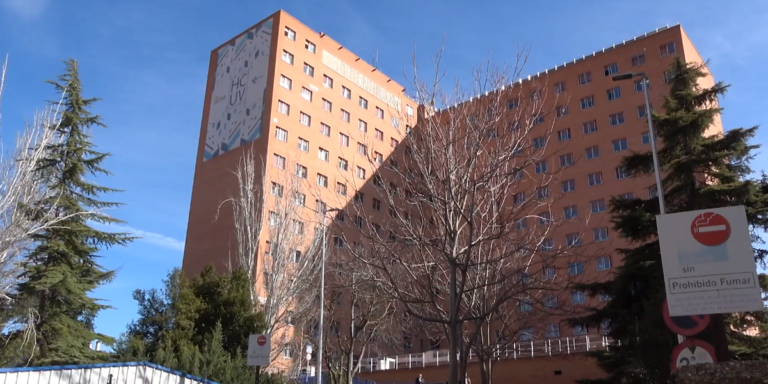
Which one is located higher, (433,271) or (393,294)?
(433,271)

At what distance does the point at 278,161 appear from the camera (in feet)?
146

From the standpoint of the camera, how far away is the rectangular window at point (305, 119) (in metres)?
48.0

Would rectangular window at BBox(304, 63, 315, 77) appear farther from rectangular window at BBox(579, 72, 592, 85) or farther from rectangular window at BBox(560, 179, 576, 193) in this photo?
rectangular window at BBox(560, 179, 576, 193)

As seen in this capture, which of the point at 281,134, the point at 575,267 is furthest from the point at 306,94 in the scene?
the point at 575,267

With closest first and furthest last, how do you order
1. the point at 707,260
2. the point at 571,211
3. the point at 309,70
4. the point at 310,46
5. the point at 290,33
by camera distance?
the point at 707,260
the point at 571,211
the point at 290,33
the point at 309,70
the point at 310,46

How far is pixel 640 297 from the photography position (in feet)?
60.4

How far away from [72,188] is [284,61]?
2685cm

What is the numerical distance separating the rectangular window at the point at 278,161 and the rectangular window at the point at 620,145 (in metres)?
23.4

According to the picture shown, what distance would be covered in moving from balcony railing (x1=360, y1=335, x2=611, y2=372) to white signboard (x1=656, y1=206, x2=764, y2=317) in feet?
62.8

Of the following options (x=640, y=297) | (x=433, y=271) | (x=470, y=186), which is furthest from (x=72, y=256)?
(x=640, y=297)

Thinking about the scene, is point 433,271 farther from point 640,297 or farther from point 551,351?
point 551,351

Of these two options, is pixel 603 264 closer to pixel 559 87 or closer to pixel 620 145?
pixel 620 145

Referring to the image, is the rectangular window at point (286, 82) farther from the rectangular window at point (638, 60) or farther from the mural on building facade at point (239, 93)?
the rectangular window at point (638, 60)

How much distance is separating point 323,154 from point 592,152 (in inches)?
791
